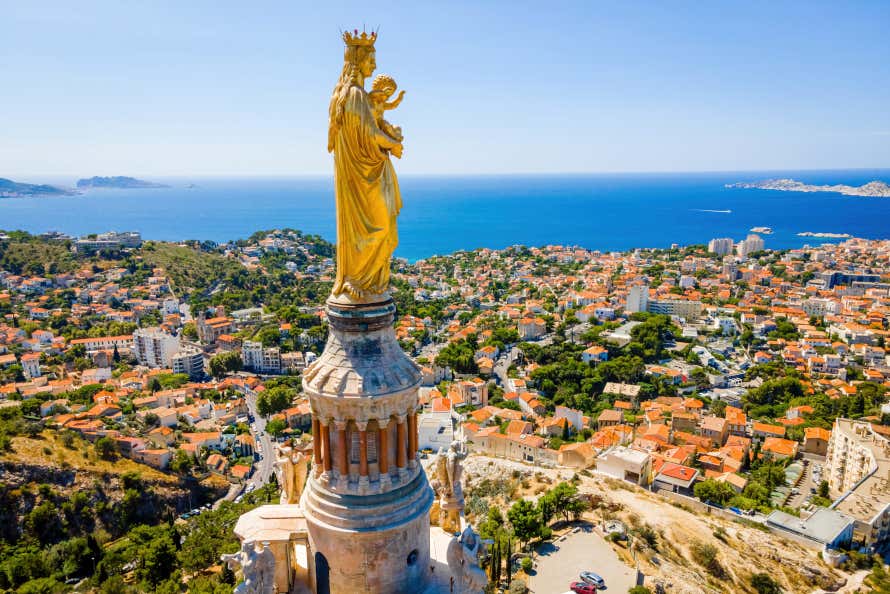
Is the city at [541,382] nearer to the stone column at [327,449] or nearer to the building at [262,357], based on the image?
the building at [262,357]

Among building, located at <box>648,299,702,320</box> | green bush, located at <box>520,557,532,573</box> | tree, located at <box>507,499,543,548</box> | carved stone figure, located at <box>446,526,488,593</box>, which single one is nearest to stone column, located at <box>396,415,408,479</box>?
carved stone figure, located at <box>446,526,488,593</box>

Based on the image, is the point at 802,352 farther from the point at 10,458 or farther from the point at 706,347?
the point at 10,458

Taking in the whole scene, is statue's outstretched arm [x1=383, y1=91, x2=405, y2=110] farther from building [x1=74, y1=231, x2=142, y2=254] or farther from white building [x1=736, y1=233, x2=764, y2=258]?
white building [x1=736, y1=233, x2=764, y2=258]

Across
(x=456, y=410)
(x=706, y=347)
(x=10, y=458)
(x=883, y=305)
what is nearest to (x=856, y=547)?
(x=456, y=410)

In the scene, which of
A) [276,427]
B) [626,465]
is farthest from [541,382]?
[276,427]

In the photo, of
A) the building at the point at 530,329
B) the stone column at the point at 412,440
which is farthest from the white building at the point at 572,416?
the stone column at the point at 412,440

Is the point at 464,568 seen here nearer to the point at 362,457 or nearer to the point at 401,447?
the point at 401,447
